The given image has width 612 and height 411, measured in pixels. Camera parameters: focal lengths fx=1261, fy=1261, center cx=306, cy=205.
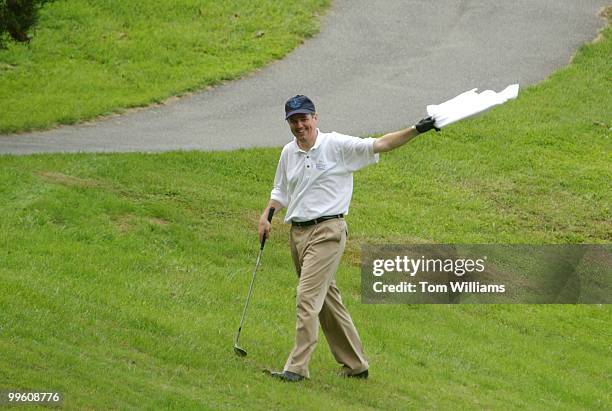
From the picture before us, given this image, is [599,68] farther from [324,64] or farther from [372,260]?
[372,260]

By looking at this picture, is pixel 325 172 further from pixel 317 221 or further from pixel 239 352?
pixel 239 352

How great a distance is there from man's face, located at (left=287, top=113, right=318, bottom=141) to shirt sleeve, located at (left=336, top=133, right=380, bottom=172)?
23cm


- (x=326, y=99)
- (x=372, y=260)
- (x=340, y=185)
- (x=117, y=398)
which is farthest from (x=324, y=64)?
(x=117, y=398)

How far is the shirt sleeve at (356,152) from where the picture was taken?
9953mm

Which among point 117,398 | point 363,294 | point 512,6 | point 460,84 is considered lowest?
point 117,398

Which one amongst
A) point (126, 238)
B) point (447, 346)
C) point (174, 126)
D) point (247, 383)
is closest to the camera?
point (247, 383)

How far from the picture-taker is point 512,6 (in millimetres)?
28516

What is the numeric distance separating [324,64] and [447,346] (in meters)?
12.9

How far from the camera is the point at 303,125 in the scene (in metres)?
10.0

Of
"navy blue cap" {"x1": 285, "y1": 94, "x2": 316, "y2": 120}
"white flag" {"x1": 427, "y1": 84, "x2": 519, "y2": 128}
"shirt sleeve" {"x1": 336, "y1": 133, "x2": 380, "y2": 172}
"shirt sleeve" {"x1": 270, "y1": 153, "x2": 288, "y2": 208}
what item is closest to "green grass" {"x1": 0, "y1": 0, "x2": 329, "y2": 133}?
"shirt sleeve" {"x1": 270, "y1": 153, "x2": 288, "y2": 208}

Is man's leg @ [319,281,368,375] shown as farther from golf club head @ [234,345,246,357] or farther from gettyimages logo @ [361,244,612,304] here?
gettyimages logo @ [361,244,612,304]

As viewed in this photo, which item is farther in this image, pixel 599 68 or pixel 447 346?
pixel 599 68

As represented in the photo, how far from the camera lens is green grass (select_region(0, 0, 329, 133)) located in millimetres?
21875

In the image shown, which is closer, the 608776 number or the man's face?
the 608776 number
